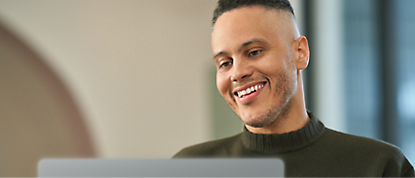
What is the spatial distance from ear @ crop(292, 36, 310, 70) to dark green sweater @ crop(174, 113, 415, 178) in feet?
0.45

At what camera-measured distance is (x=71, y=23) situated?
2.29 metres

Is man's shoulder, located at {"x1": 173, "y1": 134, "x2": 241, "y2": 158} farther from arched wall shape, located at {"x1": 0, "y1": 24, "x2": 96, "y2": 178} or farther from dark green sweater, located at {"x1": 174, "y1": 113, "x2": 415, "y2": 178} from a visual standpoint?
arched wall shape, located at {"x1": 0, "y1": 24, "x2": 96, "y2": 178}

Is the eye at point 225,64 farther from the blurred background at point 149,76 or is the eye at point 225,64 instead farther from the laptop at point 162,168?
the blurred background at point 149,76

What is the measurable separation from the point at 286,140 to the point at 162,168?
1.26 feet

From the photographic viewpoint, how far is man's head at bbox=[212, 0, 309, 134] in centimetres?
71

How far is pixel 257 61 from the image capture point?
0.71 m

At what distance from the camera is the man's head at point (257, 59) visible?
71 cm

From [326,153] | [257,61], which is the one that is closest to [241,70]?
[257,61]

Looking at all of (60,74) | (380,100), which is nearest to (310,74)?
(380,100)

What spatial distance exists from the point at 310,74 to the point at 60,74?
1680mm

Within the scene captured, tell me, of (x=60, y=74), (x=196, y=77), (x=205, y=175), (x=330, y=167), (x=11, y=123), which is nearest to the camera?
(x=205, y=175)

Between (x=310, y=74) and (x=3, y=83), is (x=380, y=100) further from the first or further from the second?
(x=3, y=83)

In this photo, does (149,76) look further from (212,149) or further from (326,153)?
(326,153)

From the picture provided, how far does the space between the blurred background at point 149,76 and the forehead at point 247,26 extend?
1397 mm
